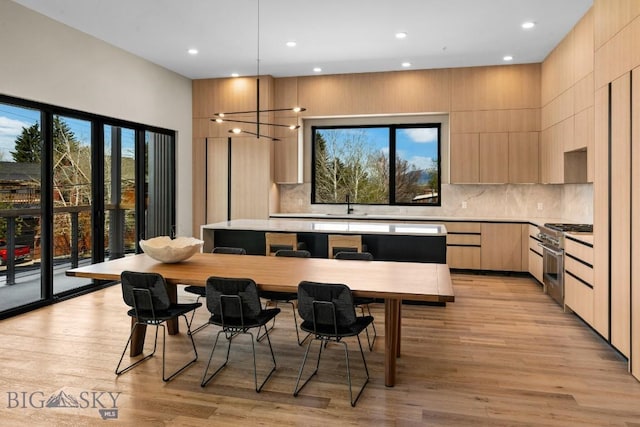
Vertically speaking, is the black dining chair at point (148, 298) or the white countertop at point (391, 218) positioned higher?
the white countertop at point (391, 218)

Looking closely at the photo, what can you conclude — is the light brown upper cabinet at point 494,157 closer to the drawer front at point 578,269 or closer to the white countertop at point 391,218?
the white countertop at point 391,218

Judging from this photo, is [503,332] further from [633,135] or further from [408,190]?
[408,190]

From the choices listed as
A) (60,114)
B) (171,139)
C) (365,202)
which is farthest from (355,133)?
(60,114)

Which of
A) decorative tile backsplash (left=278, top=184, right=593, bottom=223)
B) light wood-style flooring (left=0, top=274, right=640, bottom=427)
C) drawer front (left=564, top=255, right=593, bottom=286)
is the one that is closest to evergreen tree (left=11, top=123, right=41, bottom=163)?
light wood-style flooring (left=0, top=274, right=640, bottom=427)

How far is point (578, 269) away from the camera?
14.9 feet

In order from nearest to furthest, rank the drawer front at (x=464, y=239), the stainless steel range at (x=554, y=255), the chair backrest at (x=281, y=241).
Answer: the stainless steel range at (x=554, y=255), the chair backrest at (x=281, y=241), the drawer front at (x=464, y=239)

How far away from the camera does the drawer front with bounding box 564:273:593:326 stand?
13.9ft

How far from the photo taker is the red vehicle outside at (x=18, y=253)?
4812 millimetres

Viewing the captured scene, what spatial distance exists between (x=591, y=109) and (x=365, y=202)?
3.88 m

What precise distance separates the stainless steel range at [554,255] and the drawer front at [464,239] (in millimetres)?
1177

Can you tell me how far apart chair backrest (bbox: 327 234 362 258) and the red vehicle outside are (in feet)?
10.9

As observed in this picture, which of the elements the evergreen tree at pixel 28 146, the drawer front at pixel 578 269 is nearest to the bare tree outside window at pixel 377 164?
the drawer front at pixel 578 269

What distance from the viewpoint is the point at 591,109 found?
5020mm

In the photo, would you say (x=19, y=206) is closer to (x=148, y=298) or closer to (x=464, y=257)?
(x=148, y=298)
